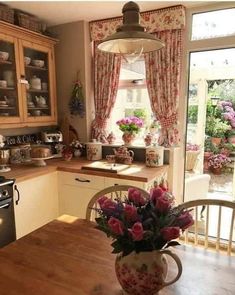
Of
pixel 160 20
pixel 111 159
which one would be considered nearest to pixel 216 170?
pixel 111 159

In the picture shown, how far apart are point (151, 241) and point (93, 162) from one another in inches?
79.3

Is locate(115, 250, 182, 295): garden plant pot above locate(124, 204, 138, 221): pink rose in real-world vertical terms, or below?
below

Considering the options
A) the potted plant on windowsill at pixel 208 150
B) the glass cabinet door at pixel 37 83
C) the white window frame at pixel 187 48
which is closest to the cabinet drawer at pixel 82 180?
the glass cabinet door at pixel 37 83

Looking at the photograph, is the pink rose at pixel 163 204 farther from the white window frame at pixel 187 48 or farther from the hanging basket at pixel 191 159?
the hanging basket at pixel 191 159

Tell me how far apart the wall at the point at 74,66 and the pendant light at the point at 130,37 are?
168 cm

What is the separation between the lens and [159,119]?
9.09ft

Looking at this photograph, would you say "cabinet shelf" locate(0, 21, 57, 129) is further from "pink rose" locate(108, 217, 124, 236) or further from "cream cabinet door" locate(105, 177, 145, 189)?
"pink rose" locate(108, 217, 124, 236)

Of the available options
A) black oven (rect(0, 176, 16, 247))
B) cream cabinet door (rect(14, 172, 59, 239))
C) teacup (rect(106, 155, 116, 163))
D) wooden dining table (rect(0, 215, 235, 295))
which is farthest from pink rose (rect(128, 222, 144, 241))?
teacup (rect(106, 155, 116, 163))

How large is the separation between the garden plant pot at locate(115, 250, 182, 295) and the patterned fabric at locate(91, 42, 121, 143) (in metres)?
2.32

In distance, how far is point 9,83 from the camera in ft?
8.73

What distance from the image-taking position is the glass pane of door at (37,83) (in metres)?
2.83

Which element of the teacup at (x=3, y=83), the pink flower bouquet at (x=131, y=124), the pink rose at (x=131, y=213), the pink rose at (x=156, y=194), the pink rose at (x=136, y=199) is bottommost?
the pink rose at (x=131, y=213)

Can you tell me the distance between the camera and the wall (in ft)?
9.89

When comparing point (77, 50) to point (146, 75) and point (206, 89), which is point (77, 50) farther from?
point (206, 89)
